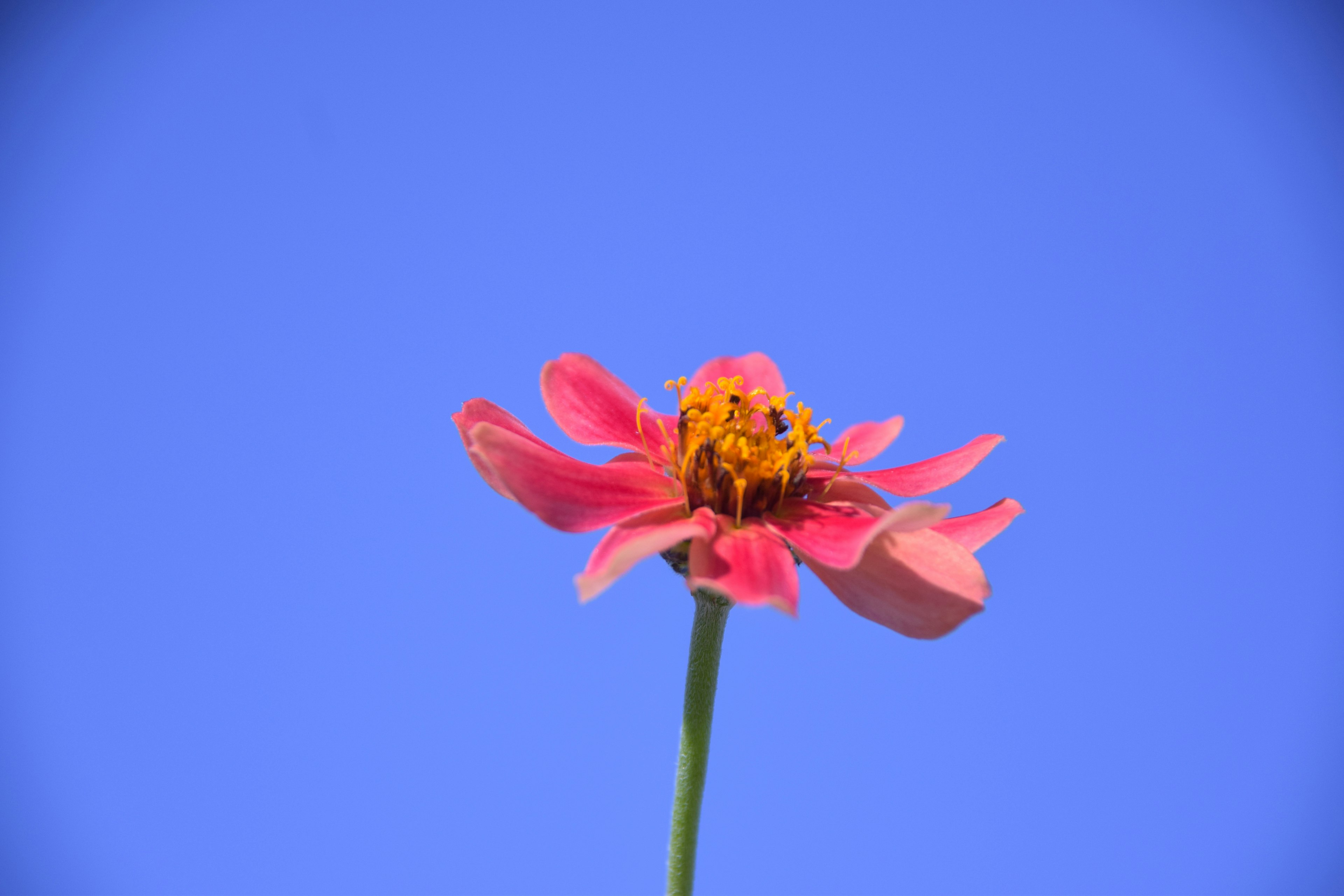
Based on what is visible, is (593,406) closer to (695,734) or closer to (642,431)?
(642,431)

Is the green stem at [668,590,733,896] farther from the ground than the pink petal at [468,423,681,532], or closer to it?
closer to it

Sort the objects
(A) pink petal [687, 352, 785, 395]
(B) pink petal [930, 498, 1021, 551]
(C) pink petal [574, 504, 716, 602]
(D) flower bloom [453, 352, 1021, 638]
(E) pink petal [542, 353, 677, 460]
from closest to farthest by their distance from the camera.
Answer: (C) pink petal [574, 504, 716, 602] < (D) flower bloom [453, 352, 1021, 638] < (B) pink petal [930, 498, 1021, 551] < (E) pink petal [542, 353, 677, 460] < (A) pink petal [687, 352, 785, 395]

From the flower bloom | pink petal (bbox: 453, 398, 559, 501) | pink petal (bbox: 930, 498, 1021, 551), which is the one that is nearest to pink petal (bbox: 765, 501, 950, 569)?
the flower bloom

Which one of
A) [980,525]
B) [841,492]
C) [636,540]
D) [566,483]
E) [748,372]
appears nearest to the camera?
[636,540]

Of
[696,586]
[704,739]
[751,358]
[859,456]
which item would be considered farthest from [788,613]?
[751,358]

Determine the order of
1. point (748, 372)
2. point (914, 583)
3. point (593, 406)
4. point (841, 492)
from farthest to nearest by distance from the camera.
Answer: point (748, 372), point (593, 406), point (841, 492), point (914, 583)

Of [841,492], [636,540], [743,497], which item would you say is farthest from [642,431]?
[636,540]

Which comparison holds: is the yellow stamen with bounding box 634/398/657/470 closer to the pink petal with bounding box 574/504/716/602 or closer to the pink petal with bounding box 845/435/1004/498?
the pink petal with bounding box 574/504/716/602
